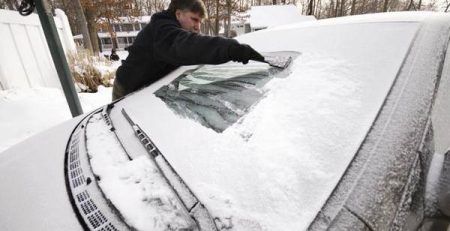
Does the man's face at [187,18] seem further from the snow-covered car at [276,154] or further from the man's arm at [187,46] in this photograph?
the snow-covered car at [276,154]

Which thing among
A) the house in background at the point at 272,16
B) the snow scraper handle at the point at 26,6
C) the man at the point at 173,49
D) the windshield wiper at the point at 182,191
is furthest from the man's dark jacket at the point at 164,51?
the house in background at the point at 272,16

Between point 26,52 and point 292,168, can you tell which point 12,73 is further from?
point 292,168

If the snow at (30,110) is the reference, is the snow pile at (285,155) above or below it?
above

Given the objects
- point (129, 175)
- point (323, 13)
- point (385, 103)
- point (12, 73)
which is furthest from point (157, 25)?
point (323, 13)

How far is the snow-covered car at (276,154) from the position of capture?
27.4 inches

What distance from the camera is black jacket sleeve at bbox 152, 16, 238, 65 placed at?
1.52 metres

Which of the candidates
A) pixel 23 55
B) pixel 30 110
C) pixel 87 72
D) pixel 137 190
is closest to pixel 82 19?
pixel 87 72

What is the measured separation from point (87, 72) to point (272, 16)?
25627 millimetres

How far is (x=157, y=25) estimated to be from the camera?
2.03 meters

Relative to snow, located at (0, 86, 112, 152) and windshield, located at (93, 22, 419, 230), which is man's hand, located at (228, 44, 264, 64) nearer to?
windshield, located at (93, 22, 419, 230)

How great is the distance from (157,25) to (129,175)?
4.75 ft

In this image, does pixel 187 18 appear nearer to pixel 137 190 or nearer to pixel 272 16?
pixel 137 190

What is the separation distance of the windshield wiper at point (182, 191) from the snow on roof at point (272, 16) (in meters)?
28.0

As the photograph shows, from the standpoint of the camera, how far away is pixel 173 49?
1.76 meters
